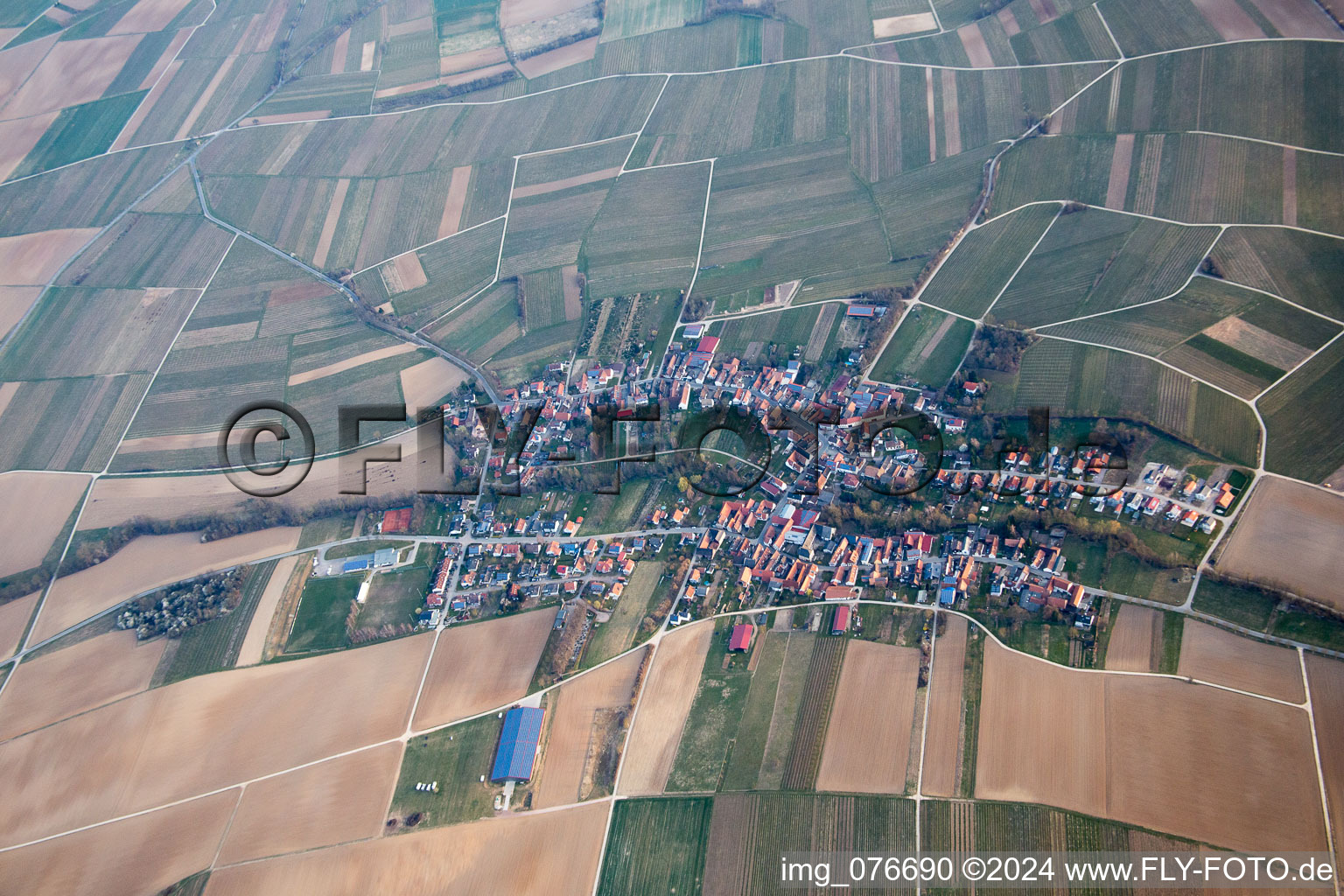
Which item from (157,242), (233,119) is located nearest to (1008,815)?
(157,242)

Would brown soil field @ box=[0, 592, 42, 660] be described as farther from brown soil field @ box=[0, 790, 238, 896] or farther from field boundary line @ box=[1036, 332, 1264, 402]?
field boundary line @ box=[1036, 332, 1264, 402]

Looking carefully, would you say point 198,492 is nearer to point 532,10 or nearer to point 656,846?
point 656,846

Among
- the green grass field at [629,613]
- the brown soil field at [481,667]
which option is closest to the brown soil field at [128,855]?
the brown soil field at [481,667]

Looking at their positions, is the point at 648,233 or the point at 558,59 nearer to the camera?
the point at 648,233

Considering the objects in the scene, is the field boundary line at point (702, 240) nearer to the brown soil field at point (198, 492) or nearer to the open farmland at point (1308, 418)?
the brown soil field at point (198, 492)

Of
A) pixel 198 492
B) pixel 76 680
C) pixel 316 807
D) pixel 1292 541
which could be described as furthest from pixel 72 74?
pixel 1292 541
